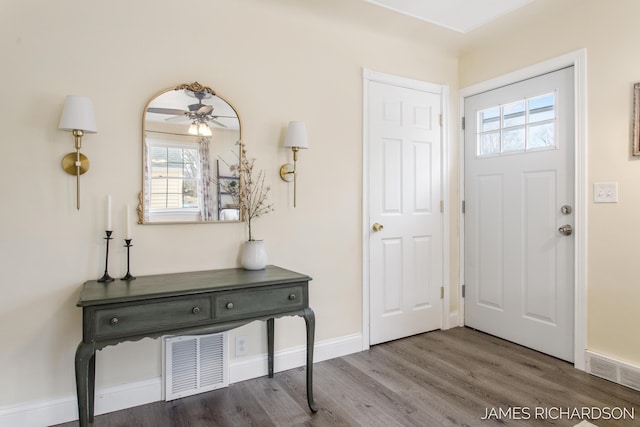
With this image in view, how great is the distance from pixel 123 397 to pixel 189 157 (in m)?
1.39

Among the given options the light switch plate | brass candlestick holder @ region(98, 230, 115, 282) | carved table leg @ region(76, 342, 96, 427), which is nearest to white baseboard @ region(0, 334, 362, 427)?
carved table leg @ region(76, 342, 96, 427)

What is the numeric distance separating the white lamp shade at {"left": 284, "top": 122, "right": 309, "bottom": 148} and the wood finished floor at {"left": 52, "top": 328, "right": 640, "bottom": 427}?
152cm

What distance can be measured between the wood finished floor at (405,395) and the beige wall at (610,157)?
0.37m

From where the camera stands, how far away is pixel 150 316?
1726 millimetres

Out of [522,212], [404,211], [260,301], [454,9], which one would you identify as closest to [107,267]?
[260,301]

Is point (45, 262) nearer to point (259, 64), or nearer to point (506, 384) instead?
point (259, 64)

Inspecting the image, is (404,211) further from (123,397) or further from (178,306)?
Result: (123,397)

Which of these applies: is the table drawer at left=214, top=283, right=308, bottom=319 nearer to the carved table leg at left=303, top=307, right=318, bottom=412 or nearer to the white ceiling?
the carved table leg at left=303, top=307, right=318, bottom=412

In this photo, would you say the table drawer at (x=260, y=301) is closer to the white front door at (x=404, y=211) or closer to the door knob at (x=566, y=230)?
the white front door at (x=404, y=211)

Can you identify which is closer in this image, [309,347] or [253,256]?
[309,347]

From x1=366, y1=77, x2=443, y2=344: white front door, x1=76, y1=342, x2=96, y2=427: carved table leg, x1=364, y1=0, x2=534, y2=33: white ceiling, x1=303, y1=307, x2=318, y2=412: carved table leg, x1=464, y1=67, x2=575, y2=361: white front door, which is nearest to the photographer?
x1=76, y1=342, x2=96, y2=427: carved table leg

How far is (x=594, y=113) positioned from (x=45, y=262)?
3.36 metres

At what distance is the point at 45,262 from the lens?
193 centimetres

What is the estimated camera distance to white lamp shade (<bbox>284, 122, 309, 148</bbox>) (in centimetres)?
246
